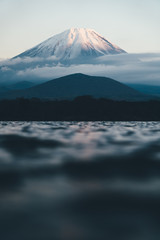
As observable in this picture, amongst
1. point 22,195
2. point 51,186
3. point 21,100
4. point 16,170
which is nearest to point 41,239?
point 22,195

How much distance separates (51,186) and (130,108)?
394 ft

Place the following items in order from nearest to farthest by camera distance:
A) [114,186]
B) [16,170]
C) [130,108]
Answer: [114,186]
[16,170]
[130,108]

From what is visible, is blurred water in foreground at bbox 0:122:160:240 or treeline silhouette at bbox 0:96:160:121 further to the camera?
treeline silhouette at bbox 0:96:160:121

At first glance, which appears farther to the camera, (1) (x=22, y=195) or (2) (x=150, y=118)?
(2) (x=150, y=118)

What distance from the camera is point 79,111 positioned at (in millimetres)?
124125

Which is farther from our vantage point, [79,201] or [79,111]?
[79,111]

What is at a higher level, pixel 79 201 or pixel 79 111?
pixel 79 201

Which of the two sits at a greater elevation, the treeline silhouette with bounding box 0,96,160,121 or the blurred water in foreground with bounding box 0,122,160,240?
the blurred water in foreground with bounding box 0,122,160,240

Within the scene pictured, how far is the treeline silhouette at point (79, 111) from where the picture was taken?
11631cm

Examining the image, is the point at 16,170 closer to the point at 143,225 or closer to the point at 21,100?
the point at 143,225

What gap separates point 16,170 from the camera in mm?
12414

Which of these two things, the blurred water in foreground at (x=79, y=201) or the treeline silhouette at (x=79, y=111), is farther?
the treeline silhouette at (x=79, y=111)

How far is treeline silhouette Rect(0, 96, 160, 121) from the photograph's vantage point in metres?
116

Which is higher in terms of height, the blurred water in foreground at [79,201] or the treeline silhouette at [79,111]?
the blurred water in foreground at [79,201]
